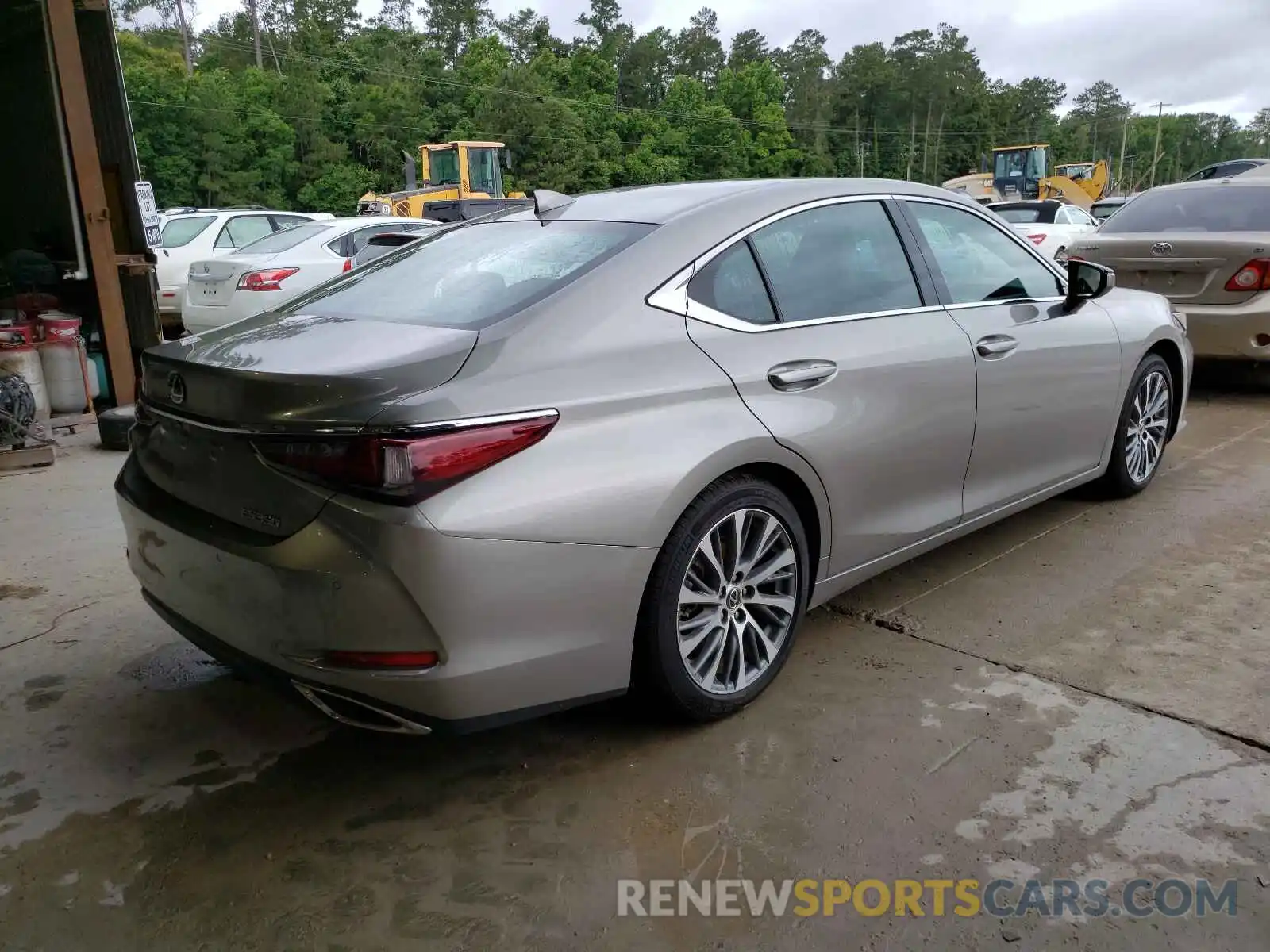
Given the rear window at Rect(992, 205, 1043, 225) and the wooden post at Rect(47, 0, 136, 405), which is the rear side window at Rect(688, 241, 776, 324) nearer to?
the wooden post at Rect(47, 0, 136, 405)

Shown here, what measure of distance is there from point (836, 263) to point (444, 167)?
22194mm

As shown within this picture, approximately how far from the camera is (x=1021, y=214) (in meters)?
16.3

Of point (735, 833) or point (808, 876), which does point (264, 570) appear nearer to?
point (735, 833)

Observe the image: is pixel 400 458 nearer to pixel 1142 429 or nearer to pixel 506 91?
pixel 1142 429

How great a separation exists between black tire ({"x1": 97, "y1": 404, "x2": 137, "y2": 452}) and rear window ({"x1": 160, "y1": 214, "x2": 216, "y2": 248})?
6.67m

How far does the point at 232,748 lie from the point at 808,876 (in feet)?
5.54

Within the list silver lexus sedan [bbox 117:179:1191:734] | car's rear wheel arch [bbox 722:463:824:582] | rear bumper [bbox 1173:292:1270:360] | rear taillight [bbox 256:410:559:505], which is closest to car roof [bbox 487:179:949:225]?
silver lexus sedan [bbox 117:179:1191:734]

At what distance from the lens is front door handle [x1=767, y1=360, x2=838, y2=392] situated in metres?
2.93

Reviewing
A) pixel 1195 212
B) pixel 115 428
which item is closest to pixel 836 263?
pixel 115 428

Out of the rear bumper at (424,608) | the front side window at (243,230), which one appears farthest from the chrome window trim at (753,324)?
the front side window at (243,230)

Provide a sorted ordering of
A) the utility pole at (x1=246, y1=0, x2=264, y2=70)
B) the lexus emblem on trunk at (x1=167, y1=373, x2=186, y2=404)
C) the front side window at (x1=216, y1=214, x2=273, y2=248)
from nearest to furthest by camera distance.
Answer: the lexus emblem on trunk at (x1=167, y1=373, x2=186, y2=404), the front side window at (x1=216, y1=214, x2=273, y2=248), the utility pole at (x1=246, y1=0, x2=264, y2=70)

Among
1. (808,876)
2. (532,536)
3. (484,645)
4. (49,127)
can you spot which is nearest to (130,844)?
(484,645)

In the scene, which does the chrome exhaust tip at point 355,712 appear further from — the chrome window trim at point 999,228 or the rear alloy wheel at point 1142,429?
the rear alloy wheel at point 1142,429

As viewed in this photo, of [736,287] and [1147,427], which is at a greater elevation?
Answer: [736,287]
